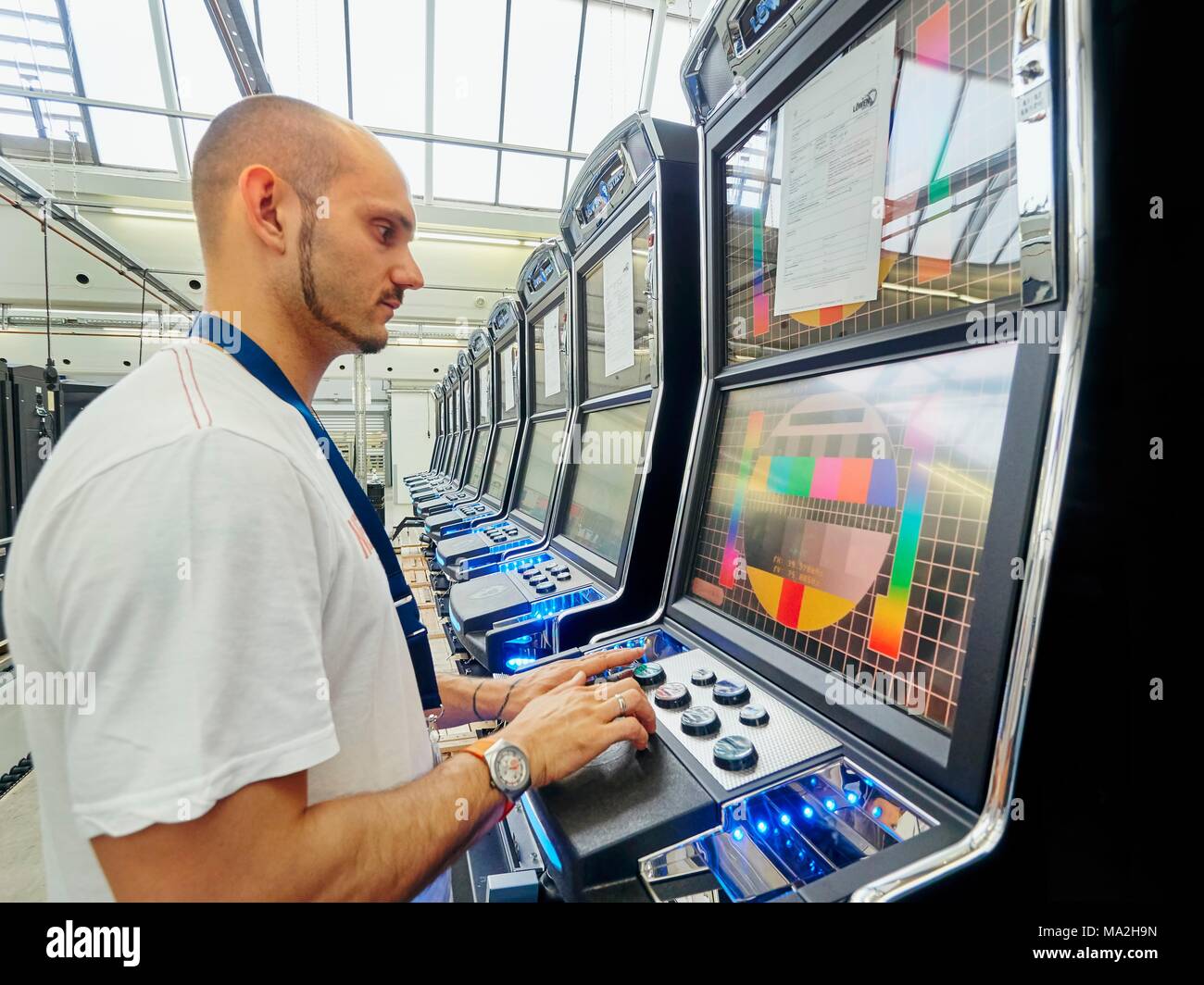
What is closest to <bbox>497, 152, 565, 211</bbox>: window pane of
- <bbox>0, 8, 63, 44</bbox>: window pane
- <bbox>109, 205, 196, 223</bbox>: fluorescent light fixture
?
<bbox>109, 205, 196, 223</bbox>: fluorescent light fixture

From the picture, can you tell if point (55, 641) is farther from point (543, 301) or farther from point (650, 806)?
point (543, 301)

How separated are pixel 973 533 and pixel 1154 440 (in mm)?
228

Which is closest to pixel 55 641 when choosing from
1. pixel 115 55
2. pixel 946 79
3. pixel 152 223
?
pixel 946 79

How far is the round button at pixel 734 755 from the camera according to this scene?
847 millimetres

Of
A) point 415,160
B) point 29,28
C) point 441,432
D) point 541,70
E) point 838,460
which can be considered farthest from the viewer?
point 441,432

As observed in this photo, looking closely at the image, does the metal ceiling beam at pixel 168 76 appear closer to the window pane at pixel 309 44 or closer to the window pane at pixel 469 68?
the window pane at pixel 309 44

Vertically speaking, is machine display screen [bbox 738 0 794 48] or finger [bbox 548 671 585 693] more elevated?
machine display screen [bbox 738 0 794 48]

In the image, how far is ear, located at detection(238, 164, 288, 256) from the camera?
923mm

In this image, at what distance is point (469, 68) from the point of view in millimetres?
8867

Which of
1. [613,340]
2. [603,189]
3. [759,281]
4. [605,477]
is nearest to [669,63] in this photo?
[603,189]

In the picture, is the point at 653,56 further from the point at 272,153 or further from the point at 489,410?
the point at 272,153

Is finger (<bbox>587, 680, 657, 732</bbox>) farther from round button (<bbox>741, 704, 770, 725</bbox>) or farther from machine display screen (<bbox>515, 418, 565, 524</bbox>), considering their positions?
machine display screen (<bbox>515, 418, 565, 524</bbox>)

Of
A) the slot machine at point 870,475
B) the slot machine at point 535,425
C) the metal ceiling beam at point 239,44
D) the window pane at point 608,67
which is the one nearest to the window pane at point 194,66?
the window pane at point 608,67

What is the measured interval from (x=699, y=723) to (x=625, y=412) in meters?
1.39
